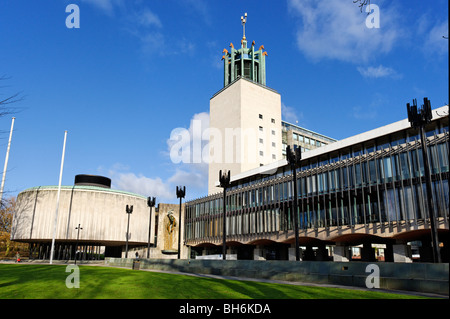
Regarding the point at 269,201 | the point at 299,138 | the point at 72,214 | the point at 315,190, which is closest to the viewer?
the point at 315,190

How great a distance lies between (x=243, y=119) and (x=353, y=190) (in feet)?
139

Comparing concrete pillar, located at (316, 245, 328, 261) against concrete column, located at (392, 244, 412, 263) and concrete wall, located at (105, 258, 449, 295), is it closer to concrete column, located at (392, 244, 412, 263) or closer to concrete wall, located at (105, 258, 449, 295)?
concrete column, located at (392, 244, 412, 263)

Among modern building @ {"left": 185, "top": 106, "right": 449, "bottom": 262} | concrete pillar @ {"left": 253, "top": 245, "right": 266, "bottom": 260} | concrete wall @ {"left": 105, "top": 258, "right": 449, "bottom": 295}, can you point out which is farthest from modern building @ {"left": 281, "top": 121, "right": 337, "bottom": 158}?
concrete wall @ {"left": 105, "top": 258, "right": 449, "bottom": 295}

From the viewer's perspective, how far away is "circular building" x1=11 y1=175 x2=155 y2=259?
69625mm

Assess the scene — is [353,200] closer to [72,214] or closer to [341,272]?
[341,272]

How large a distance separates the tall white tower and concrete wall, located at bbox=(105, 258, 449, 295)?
5434 centimetres

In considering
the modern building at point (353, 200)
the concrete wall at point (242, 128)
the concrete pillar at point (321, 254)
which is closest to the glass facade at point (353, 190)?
the modern building at point (353, 200)

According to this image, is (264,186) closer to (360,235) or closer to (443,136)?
(360,235)

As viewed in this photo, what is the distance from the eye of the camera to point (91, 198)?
73062 mm

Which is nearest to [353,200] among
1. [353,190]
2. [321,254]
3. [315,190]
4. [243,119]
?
[353,190]

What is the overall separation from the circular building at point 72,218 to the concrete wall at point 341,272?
4617cm

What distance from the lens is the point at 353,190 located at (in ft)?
149
